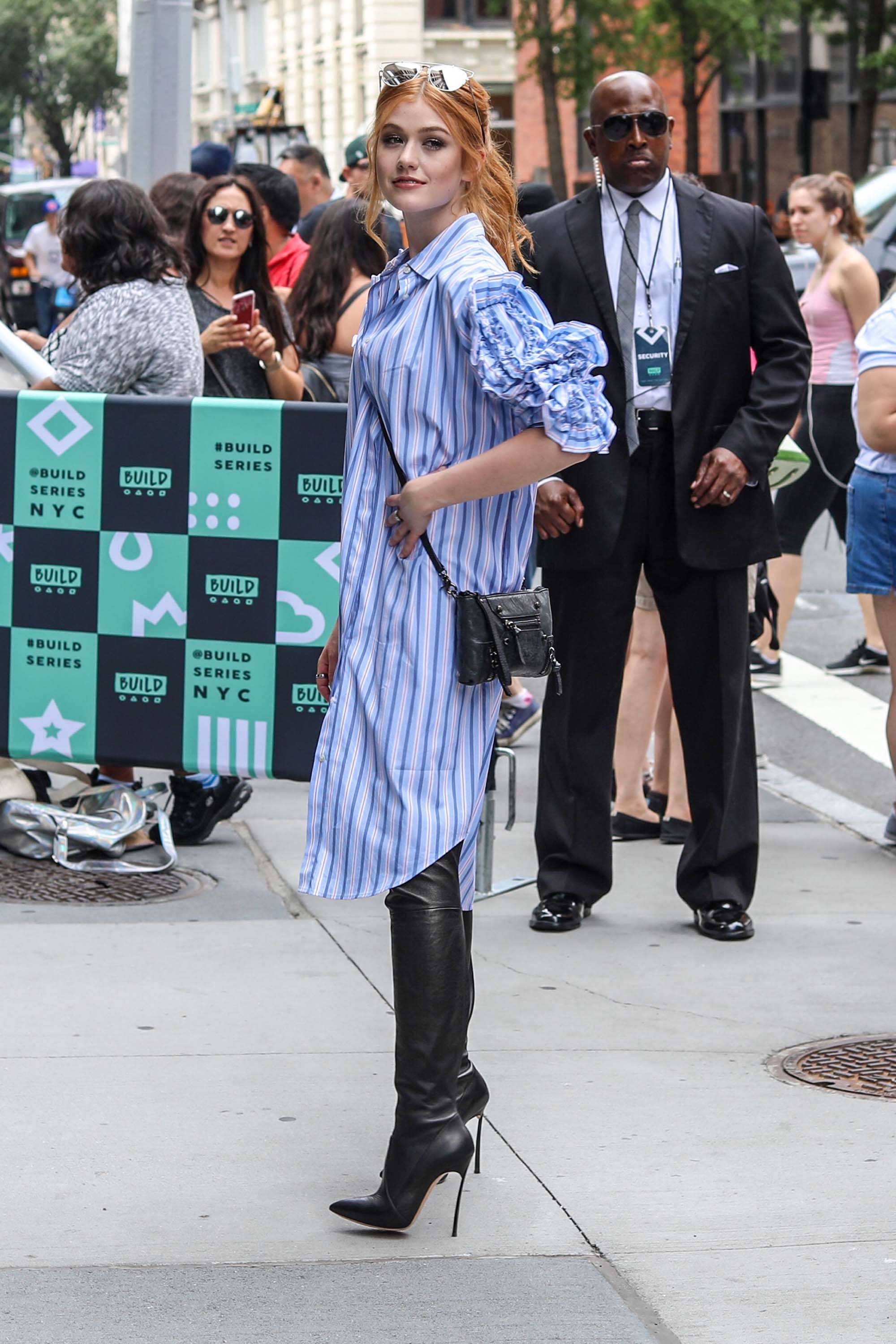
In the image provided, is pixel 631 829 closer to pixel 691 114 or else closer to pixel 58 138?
pixel 691 114

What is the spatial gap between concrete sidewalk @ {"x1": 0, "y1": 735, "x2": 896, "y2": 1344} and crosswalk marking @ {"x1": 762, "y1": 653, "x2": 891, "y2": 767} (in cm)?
241

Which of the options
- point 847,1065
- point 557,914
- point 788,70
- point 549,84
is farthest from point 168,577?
point 788,70

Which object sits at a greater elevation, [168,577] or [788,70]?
[788,70]

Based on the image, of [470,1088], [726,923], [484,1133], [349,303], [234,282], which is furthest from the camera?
[349,303]

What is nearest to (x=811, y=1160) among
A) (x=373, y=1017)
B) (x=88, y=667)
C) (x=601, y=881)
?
(x=373, y=1017)

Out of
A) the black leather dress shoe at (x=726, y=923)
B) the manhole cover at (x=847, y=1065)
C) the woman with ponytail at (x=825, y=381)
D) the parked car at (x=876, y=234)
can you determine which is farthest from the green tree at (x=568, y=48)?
the manhole cover at (x=847, y=1065)

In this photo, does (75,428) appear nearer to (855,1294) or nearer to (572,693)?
(572,693)

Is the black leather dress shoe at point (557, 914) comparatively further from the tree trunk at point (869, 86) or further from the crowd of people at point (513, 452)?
the tree trunk at point (869, 86)

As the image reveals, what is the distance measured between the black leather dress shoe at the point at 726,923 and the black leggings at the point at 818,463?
4061mm

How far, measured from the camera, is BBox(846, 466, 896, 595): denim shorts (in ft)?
20.7

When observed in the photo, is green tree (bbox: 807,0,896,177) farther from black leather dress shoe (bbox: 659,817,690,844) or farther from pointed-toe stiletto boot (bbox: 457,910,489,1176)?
pointed-toe stiletto boot (bbox: 457,910,489,1176)

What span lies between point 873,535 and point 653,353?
141cm

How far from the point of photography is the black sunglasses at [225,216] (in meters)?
6.76

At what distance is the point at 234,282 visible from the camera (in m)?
6.94
